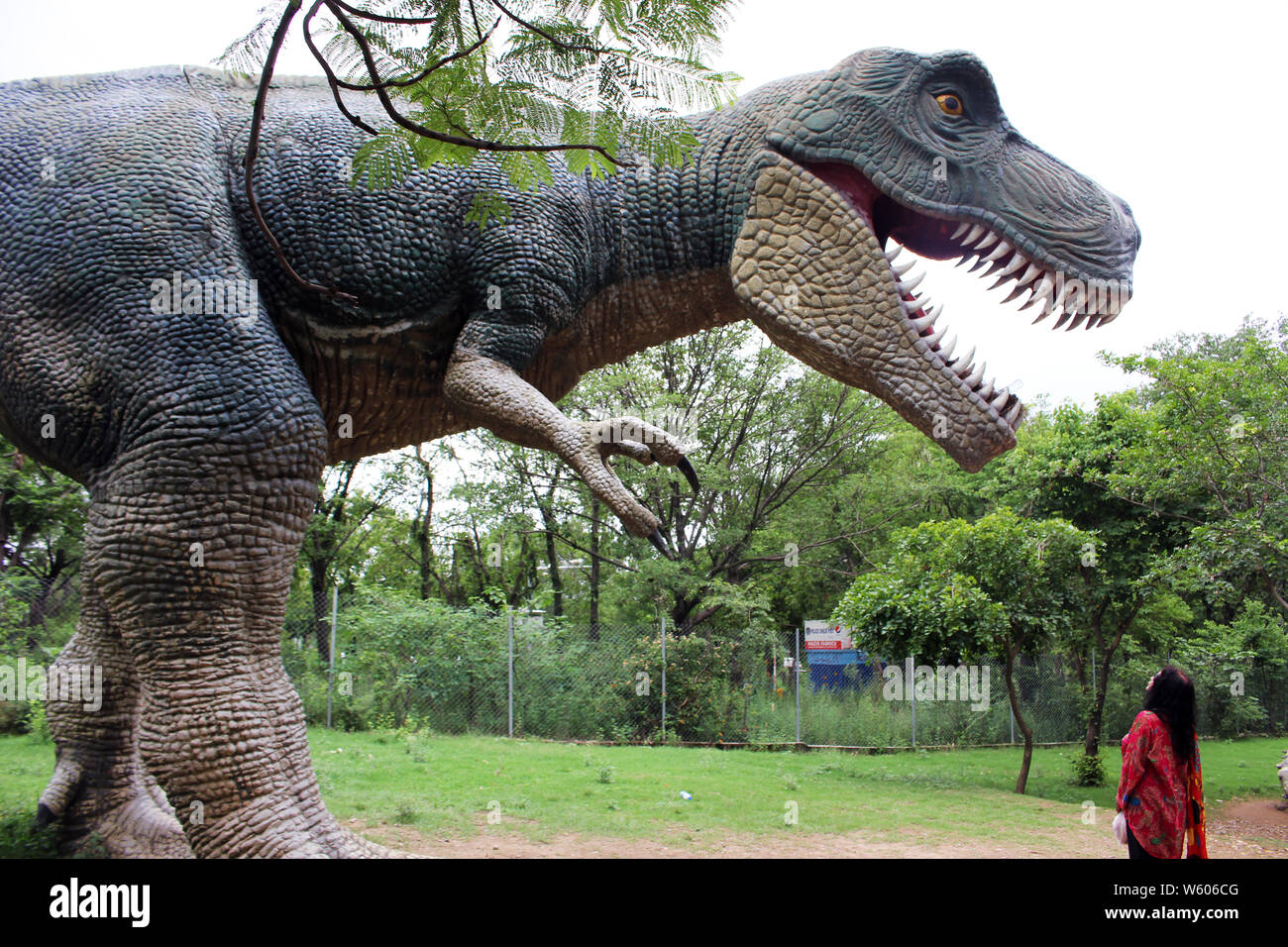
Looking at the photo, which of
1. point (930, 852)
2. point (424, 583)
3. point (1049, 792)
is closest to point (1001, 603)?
point (1049, 792)

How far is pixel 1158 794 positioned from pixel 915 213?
2282 millimetres

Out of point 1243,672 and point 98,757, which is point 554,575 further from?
point 98,757

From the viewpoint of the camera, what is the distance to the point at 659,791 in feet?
22.9

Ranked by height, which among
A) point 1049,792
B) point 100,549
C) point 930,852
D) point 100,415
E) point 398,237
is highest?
point 398,237

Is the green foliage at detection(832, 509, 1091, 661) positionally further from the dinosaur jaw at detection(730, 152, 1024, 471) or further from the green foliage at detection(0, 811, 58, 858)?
the green foliage at detection(0, 811, 58, 858)

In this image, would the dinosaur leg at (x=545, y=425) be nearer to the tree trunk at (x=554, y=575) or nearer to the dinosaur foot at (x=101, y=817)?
the dinosaur foot at (x=101, y=817)

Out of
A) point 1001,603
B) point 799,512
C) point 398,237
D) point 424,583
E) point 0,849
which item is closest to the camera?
point 398,237

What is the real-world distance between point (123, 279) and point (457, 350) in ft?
3.06

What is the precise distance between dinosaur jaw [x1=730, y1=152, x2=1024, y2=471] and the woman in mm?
→ 1417

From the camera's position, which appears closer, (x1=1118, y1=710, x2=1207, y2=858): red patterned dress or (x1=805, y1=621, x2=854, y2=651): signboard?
(x1=1118, y1=710, x2=1207, y2=858): red patterned dress

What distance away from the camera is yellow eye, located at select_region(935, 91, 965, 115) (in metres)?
2.96

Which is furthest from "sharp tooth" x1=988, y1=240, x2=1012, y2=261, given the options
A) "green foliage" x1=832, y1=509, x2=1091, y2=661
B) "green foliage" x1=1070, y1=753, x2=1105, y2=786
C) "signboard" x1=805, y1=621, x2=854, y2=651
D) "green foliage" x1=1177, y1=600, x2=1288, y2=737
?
A: "green foliage" x1=1177, y1=600, x2=1288, y2=737
